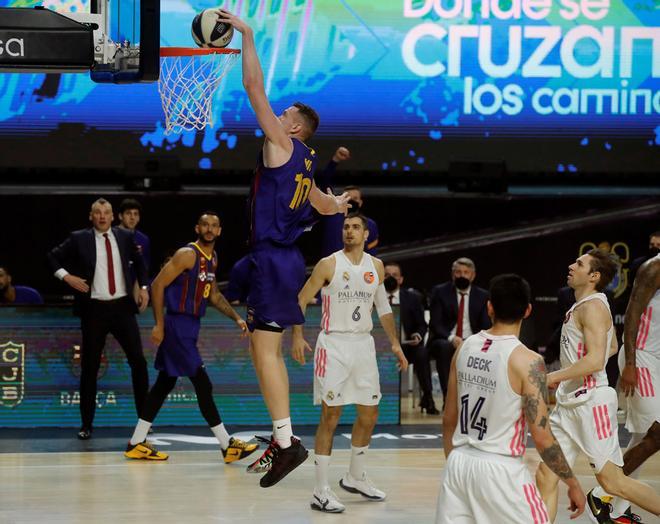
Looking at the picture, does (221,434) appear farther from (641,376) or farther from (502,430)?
(502,430)

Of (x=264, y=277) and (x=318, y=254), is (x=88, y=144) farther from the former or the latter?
(x=264, y=277)

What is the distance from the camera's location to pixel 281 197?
602 centimetres

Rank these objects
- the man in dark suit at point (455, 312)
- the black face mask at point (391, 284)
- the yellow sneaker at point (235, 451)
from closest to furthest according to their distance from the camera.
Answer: the yellow sneaker at point (235, 451) → the man in dark suit at point (455, 312) → the black face mask at point (391, 284)

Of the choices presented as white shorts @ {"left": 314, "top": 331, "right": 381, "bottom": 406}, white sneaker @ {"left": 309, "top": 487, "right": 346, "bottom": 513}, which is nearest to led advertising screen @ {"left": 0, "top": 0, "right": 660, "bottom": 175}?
white shorts @ {"left": 314, "top": 331, "right": 381, "bottom": 406}

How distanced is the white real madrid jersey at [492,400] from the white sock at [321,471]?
2612mm

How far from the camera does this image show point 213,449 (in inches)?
373

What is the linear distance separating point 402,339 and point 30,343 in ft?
12.3

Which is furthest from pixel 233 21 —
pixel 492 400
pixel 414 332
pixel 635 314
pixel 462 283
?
pixel 414 332

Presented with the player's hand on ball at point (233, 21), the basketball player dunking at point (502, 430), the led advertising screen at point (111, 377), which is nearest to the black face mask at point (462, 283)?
the led advertising screen at point (111, 377)

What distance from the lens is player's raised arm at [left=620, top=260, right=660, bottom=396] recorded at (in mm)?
6781

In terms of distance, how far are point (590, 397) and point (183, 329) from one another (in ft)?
13.1

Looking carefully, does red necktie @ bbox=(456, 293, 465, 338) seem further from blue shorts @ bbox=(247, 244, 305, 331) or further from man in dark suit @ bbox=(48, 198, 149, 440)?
blue shorts @ bbox=(247, 244, 305, 331)

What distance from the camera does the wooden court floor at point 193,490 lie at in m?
6.98

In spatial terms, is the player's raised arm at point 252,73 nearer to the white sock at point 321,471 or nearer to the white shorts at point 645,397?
the white sock at point 321,471
